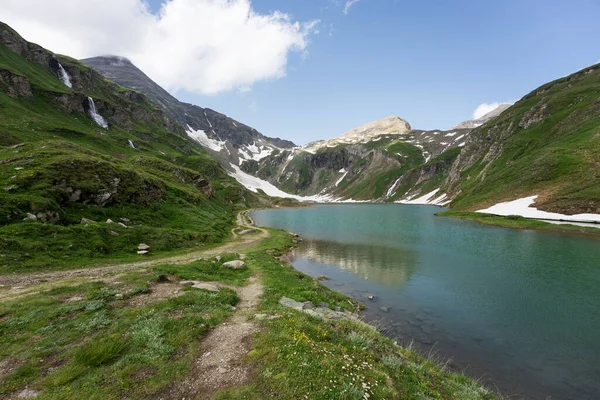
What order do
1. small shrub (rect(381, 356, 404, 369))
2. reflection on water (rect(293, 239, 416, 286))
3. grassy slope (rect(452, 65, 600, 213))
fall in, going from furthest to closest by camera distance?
grassy slope (rect(452, 65, 600, 213)), reflection on water (rect(293, 239, 416, 286)), small shrub (rect(381, 356, 404, 369))

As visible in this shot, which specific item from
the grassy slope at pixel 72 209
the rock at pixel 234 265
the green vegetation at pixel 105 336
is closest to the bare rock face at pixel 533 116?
the grassy slope at pixel 72 209

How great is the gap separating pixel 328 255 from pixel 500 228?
188 feet

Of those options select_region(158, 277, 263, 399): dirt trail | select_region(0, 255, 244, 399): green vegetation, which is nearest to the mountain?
select_region(0, 255, 244, 399): green vegetation

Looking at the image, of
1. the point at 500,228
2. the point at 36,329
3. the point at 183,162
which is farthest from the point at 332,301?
the point at 183,162

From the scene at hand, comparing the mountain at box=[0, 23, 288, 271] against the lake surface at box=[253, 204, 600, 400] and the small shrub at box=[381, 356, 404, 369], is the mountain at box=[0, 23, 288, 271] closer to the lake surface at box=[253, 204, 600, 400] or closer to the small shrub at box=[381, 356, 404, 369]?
the lake surface at box=[253, 204, 600, 400]

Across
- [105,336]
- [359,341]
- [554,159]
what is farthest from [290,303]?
[554,159]

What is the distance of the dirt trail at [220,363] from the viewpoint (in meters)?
9.23

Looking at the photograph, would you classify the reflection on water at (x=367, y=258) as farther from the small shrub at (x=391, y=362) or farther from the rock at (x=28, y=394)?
the rock at (x=28, y=394)

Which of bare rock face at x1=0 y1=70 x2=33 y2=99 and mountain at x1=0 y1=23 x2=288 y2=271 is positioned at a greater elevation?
bare rock face at x1=0 y1=70 x2=33 y2=99

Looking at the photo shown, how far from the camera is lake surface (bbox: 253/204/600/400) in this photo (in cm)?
1719

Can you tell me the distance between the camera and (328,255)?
50344mm

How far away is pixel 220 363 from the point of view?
35.3 ft

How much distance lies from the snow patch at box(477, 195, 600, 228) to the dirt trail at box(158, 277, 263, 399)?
9603cm

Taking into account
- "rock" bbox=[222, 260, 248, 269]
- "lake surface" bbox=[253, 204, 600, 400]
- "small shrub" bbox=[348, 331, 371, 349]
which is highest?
"small shrub" bbox=[348, 331, 371, 349]
